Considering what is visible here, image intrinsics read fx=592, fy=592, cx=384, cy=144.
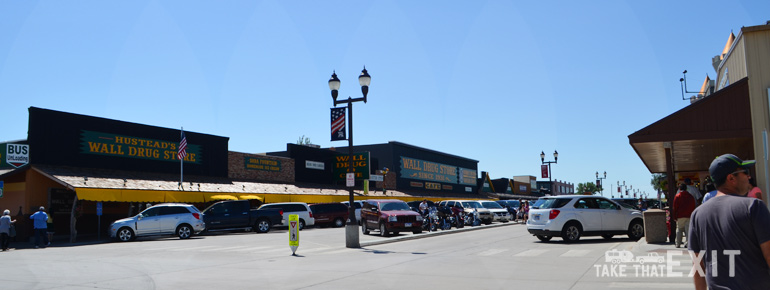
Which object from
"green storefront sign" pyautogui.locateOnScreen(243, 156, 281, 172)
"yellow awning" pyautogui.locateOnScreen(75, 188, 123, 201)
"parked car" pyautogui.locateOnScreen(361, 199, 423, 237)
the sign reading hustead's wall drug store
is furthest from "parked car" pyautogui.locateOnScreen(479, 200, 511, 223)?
"yellow awning" pyautogui.locateOnScreen(75, 188, 123, 201)

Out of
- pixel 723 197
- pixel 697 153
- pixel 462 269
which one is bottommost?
pixel 462 269

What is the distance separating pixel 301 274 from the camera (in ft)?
38.8

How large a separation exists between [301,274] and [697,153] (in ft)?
56.6

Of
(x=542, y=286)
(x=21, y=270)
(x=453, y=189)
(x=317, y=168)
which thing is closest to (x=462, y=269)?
(x=542, y=286)

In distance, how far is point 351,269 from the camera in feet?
41.2

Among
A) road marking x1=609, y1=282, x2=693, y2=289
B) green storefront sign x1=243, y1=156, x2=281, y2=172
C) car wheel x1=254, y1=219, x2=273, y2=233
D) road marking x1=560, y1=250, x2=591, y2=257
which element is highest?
green storefront sign x1=243, y1=156, x2=281, y2=172

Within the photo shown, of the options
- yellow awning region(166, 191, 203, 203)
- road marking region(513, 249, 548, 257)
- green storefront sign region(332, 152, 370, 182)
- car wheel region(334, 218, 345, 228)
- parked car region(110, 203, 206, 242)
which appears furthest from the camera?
green storefront sign region(332, 152, 370, 182)

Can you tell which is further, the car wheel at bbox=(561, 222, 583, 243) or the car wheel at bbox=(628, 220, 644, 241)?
the car wheel at bbox=(628, 220, 644, 241)

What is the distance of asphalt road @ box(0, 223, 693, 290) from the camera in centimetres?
1012

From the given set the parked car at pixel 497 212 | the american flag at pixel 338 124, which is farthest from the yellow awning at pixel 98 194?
the parked car at pixel 497 212

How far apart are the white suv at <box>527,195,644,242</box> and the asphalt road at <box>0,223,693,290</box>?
77cm

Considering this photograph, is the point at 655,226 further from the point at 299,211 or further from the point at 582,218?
the point at 299,211

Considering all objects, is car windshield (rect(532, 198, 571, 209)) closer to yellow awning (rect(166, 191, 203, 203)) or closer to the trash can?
the trash can

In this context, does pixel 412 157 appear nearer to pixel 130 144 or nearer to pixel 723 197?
pixel 130 144
